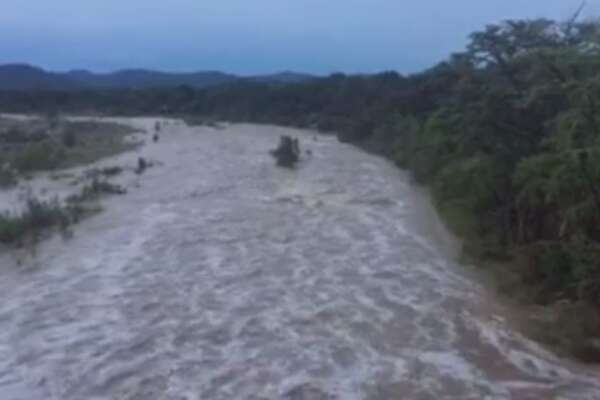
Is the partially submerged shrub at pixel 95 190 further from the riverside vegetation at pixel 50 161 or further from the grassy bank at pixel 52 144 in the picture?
the grassy bank at pixel 52 144

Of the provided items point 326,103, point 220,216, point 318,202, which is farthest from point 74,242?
point 326,103

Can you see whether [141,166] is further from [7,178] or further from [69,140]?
[69,140]

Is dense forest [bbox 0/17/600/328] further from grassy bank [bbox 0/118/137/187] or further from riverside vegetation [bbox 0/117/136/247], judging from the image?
grassy bank [bbox 0/118/137/187]

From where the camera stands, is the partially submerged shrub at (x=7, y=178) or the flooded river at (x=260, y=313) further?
the partially submerged shrub at (x=7, y=178)

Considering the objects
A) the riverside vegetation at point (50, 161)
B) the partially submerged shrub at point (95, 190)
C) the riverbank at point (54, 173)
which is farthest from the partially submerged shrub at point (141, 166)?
the partially submerged shrub at point (95, 190)

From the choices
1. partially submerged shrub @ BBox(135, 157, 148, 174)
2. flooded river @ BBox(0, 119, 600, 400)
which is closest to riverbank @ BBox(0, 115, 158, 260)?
partially submerged shrub @ BBox(135, 157, 148, 174)

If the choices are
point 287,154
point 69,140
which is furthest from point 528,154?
point 69,140
